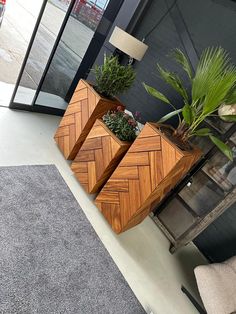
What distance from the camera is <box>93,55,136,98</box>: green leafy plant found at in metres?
2.42

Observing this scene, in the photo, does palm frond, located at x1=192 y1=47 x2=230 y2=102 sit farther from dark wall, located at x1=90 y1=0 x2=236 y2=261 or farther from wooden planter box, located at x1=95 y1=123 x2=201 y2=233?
dark wall, located at x1=90 y1=0 x2=236 y2=261

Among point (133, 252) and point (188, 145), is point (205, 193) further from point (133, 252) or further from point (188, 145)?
point (133, 252)

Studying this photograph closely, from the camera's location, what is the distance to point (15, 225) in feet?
5.97

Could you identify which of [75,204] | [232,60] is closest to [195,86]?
[232,60]

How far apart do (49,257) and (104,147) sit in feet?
3.44

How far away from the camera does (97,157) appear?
238 cm

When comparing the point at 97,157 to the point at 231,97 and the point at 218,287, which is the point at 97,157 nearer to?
the point at 231,97

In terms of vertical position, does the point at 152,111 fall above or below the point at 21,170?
above

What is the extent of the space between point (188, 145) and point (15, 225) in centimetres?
154

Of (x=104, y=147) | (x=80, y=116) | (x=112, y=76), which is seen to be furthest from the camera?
(x=80, y=116)

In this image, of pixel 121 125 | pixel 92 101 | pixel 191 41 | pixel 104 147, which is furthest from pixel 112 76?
pixel 191 41

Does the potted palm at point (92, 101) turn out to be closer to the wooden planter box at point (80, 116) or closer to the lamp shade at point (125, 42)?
the wooden planter box at point (80, 116)

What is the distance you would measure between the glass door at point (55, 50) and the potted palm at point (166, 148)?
137 centimetres

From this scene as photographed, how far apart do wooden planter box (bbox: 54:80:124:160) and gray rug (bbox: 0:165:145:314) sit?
525 mm
